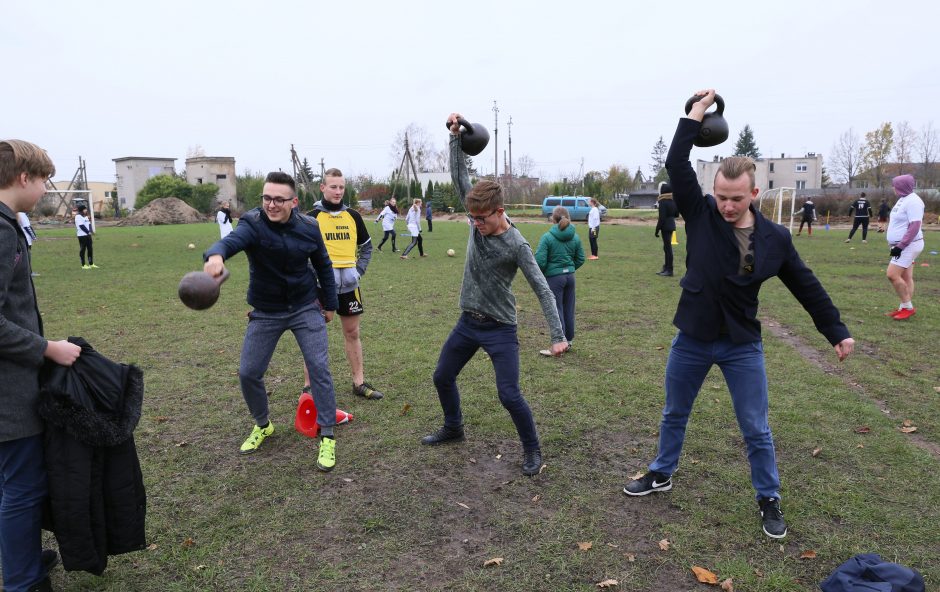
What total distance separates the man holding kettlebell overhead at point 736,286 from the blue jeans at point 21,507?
3.52m

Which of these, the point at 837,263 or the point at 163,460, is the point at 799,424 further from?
the point at 837,263

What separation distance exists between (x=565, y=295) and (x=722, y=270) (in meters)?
4.04

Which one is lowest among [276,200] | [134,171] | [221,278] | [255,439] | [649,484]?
[649,484]

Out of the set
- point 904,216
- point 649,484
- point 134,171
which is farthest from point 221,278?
point 134,171

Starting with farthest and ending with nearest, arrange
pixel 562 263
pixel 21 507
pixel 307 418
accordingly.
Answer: pixel 562 263 < pixel 307 418 < pixel 21 507

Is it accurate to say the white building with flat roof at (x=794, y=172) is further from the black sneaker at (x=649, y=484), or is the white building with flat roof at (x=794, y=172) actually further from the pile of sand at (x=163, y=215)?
the black sneaker at (x=649, y=484)

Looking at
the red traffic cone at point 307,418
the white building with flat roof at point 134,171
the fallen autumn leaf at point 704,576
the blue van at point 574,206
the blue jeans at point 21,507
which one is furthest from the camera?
the white building with flat roof at point 134,171

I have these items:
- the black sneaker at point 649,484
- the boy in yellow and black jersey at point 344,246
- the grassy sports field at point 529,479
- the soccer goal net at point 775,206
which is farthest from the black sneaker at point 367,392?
the soccer goal net at point 775,206

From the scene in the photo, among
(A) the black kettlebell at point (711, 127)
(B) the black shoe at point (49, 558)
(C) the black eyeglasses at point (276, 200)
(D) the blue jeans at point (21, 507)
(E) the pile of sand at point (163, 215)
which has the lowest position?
(B) the black shoe at point (49, 558)

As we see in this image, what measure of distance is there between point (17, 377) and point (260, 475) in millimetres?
2003

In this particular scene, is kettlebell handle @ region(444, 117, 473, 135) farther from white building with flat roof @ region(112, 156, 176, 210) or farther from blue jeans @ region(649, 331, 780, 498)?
white building with flat roof @ region(112, 156, 176, 210)

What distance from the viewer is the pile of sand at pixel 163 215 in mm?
48775

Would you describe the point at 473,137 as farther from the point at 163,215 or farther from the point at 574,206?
the point at 163,215

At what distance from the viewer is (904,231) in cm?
885
